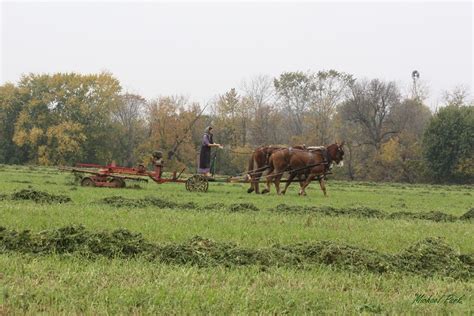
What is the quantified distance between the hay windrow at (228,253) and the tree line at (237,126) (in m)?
50.7

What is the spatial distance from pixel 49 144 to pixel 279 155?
4502cm

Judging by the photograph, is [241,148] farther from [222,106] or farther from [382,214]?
[382,214]

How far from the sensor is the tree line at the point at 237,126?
193 feet

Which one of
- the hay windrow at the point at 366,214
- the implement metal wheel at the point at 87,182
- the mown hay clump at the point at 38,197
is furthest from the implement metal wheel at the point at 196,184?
the mown hay clump at the point at 38,197

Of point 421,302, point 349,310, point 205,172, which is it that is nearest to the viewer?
point 349,310

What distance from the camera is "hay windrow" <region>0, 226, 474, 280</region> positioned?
21.5ft

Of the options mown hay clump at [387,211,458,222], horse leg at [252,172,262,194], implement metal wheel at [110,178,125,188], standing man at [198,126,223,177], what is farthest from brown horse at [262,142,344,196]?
mown hay clump at [387,211,458,222]

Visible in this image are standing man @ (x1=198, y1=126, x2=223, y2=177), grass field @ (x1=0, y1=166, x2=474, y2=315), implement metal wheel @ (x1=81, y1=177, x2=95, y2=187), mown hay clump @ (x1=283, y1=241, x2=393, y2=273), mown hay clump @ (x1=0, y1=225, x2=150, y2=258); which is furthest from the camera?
standing man @ (x1=198, y1=126, x2=223, y2=177)

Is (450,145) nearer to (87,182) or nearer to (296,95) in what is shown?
(296,95)

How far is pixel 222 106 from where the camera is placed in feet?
212

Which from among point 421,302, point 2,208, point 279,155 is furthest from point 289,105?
point 421,302

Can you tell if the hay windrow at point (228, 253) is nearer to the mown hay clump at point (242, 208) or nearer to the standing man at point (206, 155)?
the mown hay clump at point (242, 208)

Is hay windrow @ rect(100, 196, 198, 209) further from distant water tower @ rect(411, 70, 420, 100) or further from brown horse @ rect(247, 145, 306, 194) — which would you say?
distant water tower @ rect(411, 70, 420, 100)

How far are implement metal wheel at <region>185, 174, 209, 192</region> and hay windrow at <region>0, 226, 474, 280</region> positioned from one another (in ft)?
42.6
